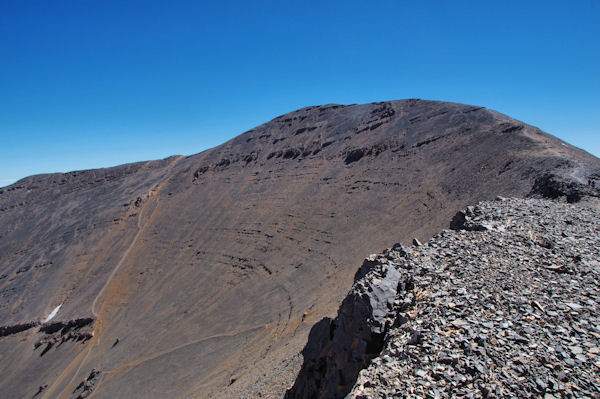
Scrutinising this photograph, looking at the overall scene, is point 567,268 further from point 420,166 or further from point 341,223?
point 420,166

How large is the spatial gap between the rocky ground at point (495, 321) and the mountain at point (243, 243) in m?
8.59

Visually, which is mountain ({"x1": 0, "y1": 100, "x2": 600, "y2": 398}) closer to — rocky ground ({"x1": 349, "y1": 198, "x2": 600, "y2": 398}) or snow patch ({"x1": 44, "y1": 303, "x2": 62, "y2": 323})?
snow patch ({"x1": 44, "y1": 303, "x2": 62, "y2": 323})

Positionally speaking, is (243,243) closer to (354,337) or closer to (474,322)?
(354,337)

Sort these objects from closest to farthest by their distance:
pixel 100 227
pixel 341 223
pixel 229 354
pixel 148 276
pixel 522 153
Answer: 1. pixel 229 354
2. pixel 522 153
3. pixel 341 223
4. pixel 148 276
5. pixel 100 227

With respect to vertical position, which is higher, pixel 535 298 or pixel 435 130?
pixel 435 130

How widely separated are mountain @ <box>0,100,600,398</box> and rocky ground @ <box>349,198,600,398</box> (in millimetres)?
8587

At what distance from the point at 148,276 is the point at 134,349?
1222cm

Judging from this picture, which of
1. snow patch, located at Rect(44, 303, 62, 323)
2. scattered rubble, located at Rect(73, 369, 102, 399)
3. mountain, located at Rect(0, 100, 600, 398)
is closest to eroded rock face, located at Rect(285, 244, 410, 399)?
mountain, located at Rect(0, 100, 600, 398)

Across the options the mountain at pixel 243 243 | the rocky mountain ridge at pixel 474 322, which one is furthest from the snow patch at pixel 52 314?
the rocky mountain ridge at pixel 474 322

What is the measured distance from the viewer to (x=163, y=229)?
156 ft

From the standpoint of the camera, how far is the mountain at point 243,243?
23.1m

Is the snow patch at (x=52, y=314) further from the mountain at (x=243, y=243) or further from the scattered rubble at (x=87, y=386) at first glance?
the scattered rubble at (x=87, y=386)

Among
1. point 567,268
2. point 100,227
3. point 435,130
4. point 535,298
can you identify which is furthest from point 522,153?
point 100,227

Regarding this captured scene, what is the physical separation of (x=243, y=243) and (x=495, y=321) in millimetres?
33317
